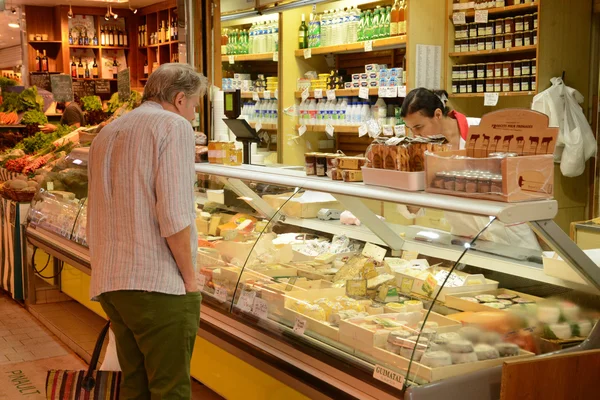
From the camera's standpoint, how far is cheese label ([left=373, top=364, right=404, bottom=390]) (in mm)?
2361

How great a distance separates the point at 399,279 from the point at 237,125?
174 centimetres

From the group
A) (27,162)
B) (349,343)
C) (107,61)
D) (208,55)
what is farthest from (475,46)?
(107,61)

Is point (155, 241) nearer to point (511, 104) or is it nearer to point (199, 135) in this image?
point (199, 135)

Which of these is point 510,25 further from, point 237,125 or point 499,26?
point 237,125

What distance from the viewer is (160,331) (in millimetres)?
2721

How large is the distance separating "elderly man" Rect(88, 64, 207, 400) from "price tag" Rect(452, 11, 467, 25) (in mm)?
4021

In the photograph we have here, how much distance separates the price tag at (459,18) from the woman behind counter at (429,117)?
2167mm

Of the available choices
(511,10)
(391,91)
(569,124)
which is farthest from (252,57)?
(569,124)

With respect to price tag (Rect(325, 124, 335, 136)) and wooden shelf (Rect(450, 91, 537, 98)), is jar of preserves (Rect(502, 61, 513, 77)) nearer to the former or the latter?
wooden shelf (Rect(450, 91, 537, 98))

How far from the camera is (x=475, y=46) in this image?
6121mm

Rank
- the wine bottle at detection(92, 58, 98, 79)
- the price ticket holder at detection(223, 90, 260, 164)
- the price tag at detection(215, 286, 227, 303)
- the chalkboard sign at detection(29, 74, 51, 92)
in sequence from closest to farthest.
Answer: the price tag at detection(215, 286, 227, 303), the price ticket holder at detection(223, 90, 260, 164), the chalkboard sign at detection(29, 74, 51, 92), the wine bottle at detection(92, 58, 98, 79)

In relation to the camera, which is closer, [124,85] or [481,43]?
[481,43]

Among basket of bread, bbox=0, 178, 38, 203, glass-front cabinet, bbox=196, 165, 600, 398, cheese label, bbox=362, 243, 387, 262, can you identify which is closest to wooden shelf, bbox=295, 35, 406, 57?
glass-front cabinet, bbox=196, 165, 600, 398

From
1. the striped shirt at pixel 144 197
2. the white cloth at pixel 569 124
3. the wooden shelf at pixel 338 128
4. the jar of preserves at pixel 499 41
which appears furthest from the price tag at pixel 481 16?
the striped shirt at pixel 144 197
